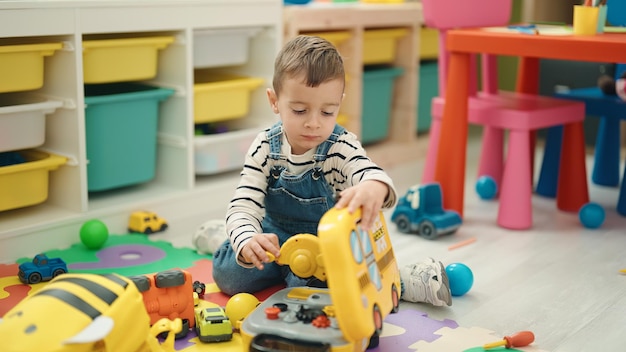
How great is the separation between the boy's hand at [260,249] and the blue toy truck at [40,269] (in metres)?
0.52

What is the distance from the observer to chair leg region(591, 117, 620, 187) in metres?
2.41

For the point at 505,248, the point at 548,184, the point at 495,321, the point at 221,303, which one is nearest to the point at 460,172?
the point at 505,248

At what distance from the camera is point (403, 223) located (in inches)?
77.7

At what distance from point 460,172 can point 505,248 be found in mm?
268

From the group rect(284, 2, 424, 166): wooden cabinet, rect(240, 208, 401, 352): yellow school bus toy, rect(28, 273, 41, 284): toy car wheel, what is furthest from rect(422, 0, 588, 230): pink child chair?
rect(28, 273, 41, 284): toy car wheel

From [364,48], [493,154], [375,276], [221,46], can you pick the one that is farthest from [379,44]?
[375,276]

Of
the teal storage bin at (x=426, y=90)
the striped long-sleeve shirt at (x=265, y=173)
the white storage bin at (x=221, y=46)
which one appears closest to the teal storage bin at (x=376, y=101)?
the teal storage bin at (x=426, y=90)

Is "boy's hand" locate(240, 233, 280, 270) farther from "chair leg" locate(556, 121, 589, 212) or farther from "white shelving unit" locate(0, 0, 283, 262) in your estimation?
"chair leg" locate(556, 121, 589, 212)

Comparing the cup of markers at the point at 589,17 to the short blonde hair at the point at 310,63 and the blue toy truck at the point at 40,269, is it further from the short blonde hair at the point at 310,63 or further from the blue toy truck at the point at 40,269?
the blue toy truck at the point at 40,269

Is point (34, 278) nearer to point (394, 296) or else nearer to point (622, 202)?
point (394, 296)

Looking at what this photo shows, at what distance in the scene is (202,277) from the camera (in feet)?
5.39

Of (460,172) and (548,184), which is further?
(548,184)

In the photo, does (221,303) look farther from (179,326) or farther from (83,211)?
(83,211)

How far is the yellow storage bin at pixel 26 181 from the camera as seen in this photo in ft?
5.74
